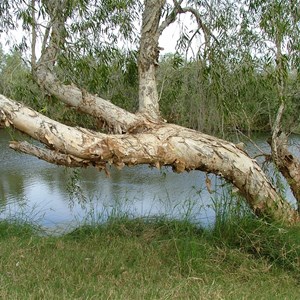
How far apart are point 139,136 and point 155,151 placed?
168mm

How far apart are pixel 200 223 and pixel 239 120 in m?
1.17

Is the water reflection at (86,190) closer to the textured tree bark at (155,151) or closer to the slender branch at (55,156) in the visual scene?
the textured tree bark at (155,151)

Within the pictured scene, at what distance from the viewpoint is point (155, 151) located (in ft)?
10.6

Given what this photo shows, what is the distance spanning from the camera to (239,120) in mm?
4480

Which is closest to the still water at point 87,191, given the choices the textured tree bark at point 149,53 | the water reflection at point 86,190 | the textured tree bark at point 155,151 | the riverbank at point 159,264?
the water reflection at point 86,190

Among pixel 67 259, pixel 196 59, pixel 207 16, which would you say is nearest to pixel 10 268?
pixel 67 259

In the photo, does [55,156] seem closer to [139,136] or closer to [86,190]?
[139,136]

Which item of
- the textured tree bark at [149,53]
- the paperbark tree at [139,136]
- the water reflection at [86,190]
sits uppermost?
the textured tree bark at [149,53]

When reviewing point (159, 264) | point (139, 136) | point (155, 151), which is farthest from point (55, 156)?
point (159, 264)

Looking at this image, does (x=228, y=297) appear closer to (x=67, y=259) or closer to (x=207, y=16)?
(x=67, y=259)

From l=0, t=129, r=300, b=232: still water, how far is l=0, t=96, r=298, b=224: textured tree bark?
1.61 m

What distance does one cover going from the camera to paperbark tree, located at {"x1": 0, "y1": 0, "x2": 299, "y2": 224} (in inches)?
117

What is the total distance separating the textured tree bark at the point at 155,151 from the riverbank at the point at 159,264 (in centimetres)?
30

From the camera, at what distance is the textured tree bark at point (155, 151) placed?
2.95 metres
